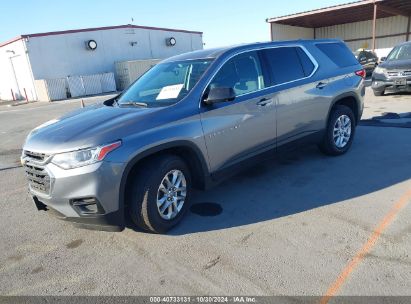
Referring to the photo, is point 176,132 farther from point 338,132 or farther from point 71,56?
point 71,56

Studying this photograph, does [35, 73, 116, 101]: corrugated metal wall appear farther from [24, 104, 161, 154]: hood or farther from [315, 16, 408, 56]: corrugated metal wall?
[24, 104, 161, 154]: hood

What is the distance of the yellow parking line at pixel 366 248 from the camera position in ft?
8.39

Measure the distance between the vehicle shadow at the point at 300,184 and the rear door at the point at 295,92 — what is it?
49 cm

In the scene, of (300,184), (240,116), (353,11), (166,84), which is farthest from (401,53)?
(353,11)

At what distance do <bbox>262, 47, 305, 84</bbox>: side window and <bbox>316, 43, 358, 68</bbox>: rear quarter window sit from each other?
0.73 metres

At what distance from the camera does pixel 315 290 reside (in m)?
2.57

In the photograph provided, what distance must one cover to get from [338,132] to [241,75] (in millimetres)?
2275

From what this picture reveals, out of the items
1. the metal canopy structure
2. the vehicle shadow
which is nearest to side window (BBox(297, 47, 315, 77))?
the vehicle shadow

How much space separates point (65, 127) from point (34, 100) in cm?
2899

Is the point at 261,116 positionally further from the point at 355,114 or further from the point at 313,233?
the point at 355,114

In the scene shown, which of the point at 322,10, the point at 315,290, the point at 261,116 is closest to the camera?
A: the point at 315,290

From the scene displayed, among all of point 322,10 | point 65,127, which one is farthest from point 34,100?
point 65,127

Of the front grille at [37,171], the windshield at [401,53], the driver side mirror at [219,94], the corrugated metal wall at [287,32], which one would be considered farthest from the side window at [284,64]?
the corrugated metal wall at [287,32]

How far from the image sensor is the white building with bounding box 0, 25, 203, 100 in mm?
27391
